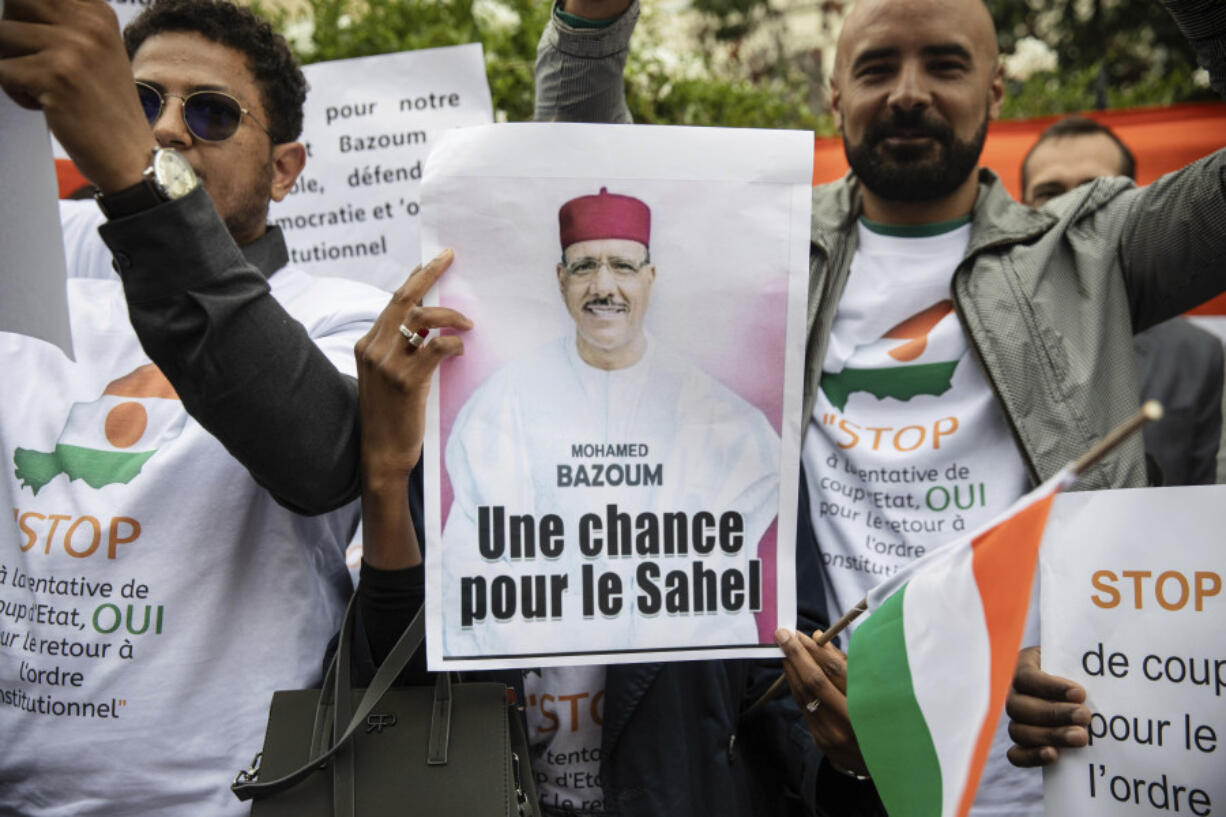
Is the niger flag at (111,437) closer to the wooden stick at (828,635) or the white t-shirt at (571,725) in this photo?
the white t-shirt at (571,725)

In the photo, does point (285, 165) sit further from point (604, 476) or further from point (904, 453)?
point (904, 453)

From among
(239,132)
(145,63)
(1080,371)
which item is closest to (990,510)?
(1080,371)

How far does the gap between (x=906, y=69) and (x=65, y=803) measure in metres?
1.93

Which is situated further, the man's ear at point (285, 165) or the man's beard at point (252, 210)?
the man's ear at point (285, 165)

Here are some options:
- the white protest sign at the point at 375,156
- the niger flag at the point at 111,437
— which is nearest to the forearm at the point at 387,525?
the niger flag at the point at 111,437

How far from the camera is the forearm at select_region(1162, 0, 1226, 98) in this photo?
1951mm

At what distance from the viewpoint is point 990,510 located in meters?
2.09

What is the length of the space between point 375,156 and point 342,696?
2265mm

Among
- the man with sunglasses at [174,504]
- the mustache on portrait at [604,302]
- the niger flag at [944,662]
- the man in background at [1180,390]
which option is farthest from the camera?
the man in background at [1180,390]

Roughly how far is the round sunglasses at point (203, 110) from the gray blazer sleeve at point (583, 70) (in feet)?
1.86

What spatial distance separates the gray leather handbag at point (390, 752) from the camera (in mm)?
1555

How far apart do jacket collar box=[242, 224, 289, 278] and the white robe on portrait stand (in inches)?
23.7

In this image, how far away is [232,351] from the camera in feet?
4.81

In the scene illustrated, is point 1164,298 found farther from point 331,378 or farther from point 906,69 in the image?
point 331,378
